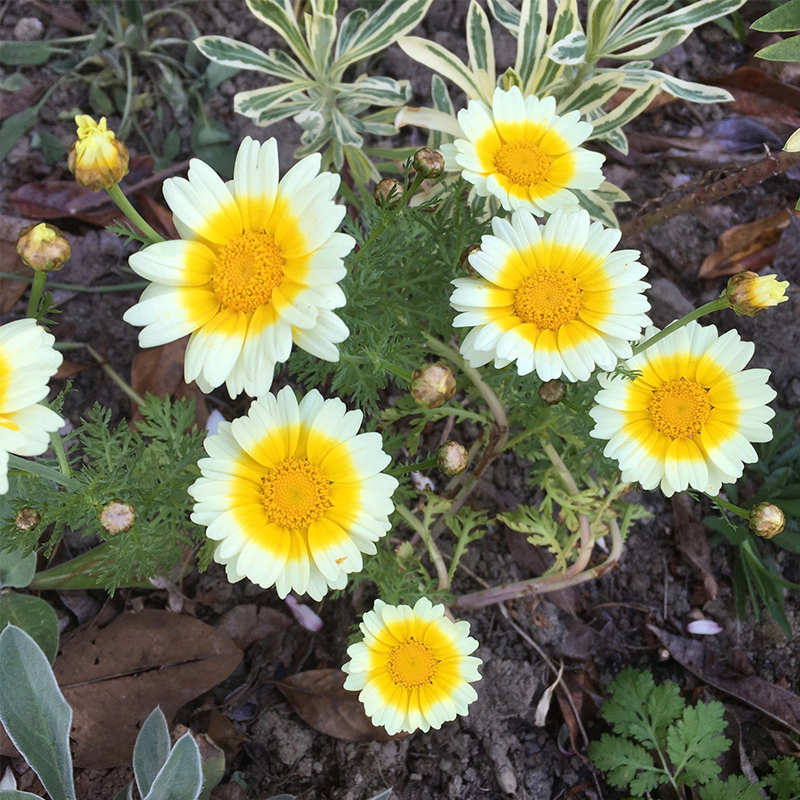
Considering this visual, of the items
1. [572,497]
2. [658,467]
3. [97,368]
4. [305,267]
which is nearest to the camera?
[305,267]

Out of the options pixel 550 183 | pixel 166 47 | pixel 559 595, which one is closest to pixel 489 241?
pixel 550 183

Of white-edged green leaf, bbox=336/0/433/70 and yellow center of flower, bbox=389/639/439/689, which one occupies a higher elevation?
white-edged green leaf, bbox=336/0/433/70

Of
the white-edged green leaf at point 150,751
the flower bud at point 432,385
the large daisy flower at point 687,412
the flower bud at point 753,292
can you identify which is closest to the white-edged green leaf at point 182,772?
the white-edged green leaf at point 150,751

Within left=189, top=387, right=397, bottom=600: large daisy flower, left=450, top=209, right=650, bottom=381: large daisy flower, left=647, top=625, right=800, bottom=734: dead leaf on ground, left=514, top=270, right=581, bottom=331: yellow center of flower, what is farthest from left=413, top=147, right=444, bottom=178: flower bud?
left=647, top=625, right=800, bottom=734: dead leaf on ground

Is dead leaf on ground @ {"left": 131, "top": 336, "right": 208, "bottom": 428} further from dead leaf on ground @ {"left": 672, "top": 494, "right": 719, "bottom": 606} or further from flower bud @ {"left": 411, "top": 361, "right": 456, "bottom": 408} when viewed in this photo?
dead leaf on ground @ {"left": 672, "top": 494, "right": 719, "bottom": 606}

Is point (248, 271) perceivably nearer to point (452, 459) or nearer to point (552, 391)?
point (452, 459)

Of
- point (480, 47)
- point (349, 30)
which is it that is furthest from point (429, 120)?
point (349, 30)

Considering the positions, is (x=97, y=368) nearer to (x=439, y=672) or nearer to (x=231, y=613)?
(x=231, y=613)
